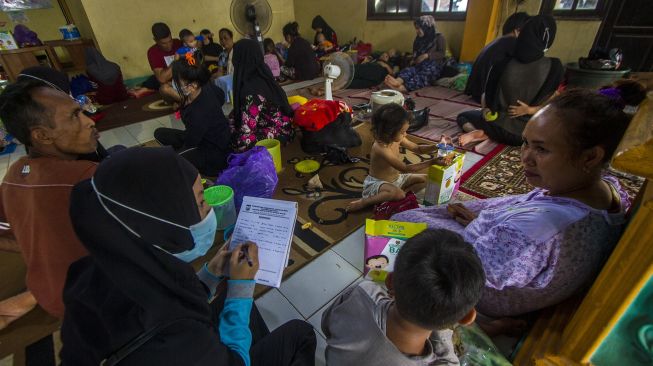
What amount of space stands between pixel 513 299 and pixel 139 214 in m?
1.26

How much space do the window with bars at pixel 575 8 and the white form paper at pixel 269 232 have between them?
16.1ft

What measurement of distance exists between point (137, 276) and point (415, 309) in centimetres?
65

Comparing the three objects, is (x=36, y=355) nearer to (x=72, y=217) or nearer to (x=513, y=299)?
(x=72, y=217)

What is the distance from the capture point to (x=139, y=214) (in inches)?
27.7

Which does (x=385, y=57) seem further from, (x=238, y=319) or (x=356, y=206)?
(x=238, y=319)

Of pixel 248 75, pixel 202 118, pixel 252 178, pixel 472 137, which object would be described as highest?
pixel 248 75

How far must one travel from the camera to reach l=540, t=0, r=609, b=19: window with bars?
3682 millimetres

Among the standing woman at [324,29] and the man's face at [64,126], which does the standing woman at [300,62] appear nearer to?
the standing woman at [324,29]

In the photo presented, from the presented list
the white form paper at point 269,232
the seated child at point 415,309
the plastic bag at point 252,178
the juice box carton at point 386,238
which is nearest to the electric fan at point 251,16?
the plastic bag at point 252,178

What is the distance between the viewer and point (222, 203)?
175 centimetres

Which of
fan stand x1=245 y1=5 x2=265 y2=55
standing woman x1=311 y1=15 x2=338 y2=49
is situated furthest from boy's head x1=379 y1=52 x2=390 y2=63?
fan stand x1=245 y1=5 x2=265 y2=55

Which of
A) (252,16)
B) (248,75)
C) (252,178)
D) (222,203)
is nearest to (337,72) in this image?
(248,75)

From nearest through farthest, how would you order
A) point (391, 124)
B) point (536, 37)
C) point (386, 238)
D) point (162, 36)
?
point (386, 238) < point (391, 124) < point (536, 37) < point (162, 36)

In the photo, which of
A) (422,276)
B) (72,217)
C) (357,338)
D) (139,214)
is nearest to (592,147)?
(422,276)
